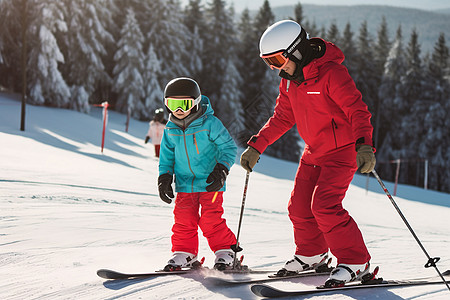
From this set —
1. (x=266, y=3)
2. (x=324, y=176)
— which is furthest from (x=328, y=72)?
(x=266, y=3)

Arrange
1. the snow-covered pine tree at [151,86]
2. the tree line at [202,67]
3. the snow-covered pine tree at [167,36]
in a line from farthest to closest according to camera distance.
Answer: the snow-covered pine tree at [167,36]
the snow-covered pine tree at [151,86]
the tree line at [202,67]

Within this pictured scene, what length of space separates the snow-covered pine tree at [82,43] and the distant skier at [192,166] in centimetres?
2308

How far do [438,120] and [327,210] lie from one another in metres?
39.8

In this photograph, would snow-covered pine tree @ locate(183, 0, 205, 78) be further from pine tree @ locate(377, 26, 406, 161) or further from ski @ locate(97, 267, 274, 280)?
ski @ locate(97, 267, 274, 280)

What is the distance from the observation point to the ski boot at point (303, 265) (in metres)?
3.19

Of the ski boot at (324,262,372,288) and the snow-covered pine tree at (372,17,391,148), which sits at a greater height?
the snow-covered pine tree at (372,17,391,148)

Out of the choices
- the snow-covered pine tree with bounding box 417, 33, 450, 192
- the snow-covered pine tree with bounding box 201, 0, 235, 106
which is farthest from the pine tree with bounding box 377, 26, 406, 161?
the snow-covered pine tree with bounding box 201, 0, 235, 106

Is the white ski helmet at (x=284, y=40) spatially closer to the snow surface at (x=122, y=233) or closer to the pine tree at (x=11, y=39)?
the snow surface at (x=122, y=233)

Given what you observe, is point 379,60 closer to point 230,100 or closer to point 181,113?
point 230,100

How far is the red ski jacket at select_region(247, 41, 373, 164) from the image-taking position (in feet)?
9.36

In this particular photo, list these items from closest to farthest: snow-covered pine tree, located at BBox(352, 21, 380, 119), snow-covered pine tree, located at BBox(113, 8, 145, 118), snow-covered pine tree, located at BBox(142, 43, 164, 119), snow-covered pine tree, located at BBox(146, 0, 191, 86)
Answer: snow-covered pine tree, located at BBox(113, 8, 145, 118), snow-covered pine tree, located at BBox(142, 43, 164, 119), snow-covered pine tree, located at BBox(146, 0, 191, 86), snow-covered pine tree, located at BBox(352, 21, 380, 119)

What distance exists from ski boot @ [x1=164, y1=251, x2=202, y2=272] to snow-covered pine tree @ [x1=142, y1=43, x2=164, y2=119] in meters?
26.2

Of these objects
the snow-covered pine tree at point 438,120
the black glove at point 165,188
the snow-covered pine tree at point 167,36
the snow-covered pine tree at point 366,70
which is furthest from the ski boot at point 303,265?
the snow-covered pine tree at point 366,70

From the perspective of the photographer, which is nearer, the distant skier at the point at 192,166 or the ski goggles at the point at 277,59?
the ski goggles at the point at 277,59
